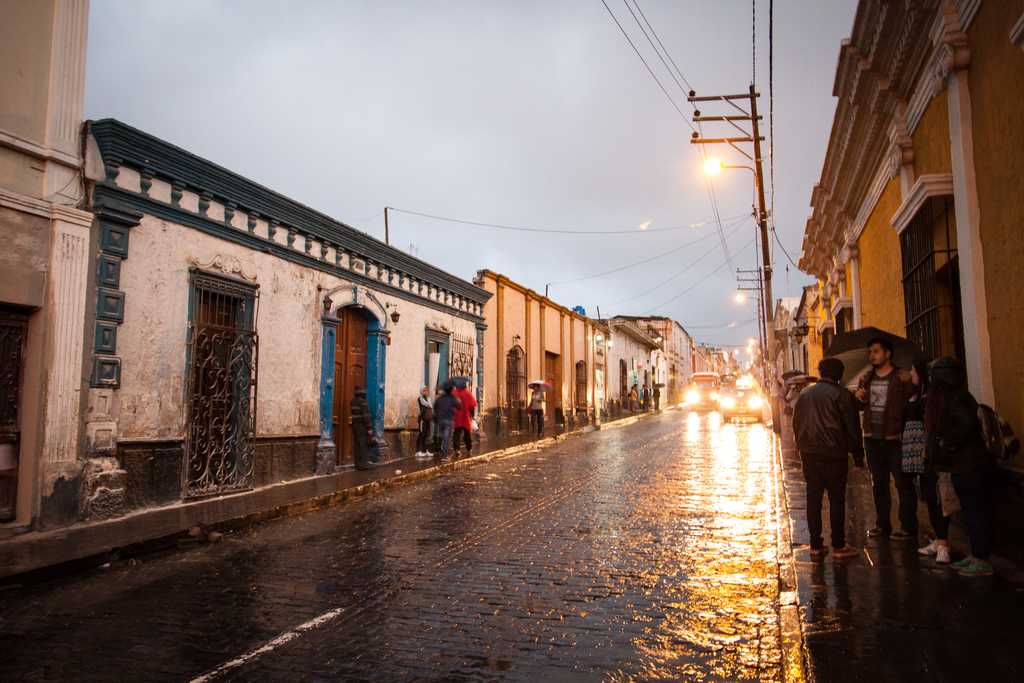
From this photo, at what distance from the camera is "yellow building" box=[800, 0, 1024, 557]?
5820 mm

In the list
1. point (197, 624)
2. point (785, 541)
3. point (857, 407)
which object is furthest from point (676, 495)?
point (197, 624)

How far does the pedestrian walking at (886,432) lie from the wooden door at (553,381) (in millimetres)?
22278

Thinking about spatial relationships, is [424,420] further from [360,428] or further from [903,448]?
[903,448]

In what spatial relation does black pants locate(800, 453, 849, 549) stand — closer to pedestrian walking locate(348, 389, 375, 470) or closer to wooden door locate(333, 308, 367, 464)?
pedestrian walking locate(348, 389, 375, 470)

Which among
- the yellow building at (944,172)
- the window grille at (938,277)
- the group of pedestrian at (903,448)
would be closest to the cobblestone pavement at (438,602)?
the group of pedestrian at (903,448)

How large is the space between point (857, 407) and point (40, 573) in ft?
24.3

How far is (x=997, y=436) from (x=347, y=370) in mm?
11609

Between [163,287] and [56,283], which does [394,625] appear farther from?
[163,287]

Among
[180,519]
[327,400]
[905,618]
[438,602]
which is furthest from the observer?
[327,400]

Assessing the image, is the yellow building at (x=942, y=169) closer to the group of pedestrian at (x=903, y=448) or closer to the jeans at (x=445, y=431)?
the group of pedestrian at (x=903, y=448)

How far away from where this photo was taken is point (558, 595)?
211 inches

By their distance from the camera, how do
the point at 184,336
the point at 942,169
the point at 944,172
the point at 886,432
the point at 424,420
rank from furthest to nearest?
the point at 424,420
the point at 184,336
the point at 942,169
the point at 944,172
the point at 886,432

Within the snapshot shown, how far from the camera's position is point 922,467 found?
20.0 ft

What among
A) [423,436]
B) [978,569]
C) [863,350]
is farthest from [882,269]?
[423,436]
